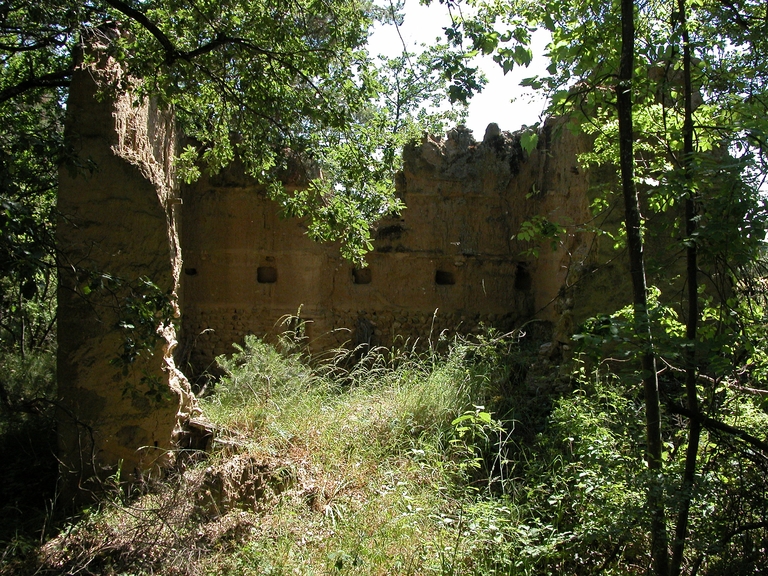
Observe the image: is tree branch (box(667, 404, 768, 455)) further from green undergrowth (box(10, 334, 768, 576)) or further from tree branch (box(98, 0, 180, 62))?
tree branch (box(98, 0, 180, 62))

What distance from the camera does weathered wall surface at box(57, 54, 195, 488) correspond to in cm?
497

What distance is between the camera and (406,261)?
10031 millimetres

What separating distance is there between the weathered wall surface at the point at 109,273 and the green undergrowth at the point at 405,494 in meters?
0.38

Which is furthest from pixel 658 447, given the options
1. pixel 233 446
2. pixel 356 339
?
pixel 356 339

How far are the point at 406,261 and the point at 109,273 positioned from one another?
5.74m

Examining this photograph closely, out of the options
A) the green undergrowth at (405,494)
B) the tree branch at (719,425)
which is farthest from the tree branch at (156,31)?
the tree branch at (719,425)

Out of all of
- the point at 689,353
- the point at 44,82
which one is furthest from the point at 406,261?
the point at 689,353

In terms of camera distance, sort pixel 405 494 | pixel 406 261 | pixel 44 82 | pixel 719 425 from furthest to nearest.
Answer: pixel 406 261
pixel 44 82
pixel 405 494
pixel 719 425

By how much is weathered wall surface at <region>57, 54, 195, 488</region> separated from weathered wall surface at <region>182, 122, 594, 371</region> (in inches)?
148

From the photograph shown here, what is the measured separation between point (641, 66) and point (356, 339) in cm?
677

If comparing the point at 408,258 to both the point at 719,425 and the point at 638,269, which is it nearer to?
the point at 638,269

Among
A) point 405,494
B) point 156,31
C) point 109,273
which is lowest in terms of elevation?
point 405,494

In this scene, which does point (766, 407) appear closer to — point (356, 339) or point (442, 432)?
point (442, 432)

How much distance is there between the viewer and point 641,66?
3.43 meters
